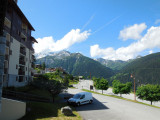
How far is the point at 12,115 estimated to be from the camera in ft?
31.6

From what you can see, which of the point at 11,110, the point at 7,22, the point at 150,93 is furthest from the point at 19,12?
the point at 150,93

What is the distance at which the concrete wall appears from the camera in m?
8.82

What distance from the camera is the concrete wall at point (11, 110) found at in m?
8.82

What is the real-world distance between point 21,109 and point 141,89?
37071 mm

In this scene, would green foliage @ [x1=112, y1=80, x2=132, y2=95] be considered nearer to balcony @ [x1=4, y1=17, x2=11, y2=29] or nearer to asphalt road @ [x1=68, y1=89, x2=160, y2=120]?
asphalt road @ [x1=68, y1=89, x2=160, y2=120]

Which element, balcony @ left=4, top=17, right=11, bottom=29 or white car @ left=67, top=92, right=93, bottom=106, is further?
balcony @ left=4, top=17, right=11, bottom=29

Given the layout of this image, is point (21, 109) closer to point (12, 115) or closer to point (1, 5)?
point (12, 115)

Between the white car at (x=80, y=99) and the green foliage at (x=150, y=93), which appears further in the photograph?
the green foliage at (x=150, y=93)

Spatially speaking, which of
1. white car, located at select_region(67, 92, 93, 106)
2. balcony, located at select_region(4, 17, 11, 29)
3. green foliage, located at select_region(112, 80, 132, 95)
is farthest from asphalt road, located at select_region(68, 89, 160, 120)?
green foliage, located at select_region(112, 80, 132, 95)

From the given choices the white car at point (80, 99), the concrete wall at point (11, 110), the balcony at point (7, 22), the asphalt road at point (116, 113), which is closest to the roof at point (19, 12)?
the balcony at point (7, 22)

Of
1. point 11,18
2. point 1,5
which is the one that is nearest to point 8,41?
point 11,18

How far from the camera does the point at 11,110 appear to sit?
9.55 meters

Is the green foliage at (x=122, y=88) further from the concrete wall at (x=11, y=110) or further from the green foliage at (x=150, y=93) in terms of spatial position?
the concrete wall at (x=11, y=110)

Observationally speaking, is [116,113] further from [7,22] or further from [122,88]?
[122,88]
